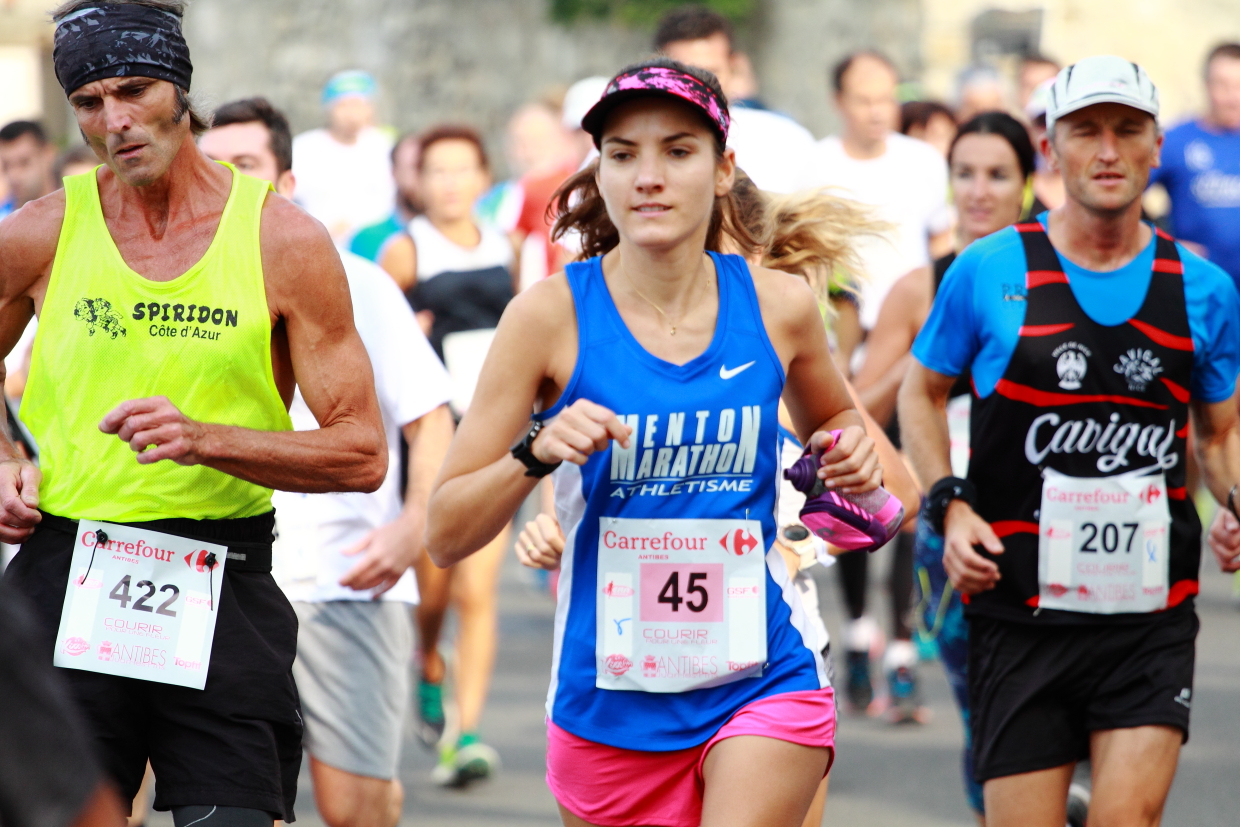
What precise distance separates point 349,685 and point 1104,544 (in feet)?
6.12

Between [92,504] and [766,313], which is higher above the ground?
[766,313]

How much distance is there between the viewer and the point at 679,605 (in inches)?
126

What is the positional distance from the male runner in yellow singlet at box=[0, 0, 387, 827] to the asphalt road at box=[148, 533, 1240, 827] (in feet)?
8.41

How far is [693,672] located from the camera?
3.17m

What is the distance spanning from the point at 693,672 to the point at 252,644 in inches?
32.8

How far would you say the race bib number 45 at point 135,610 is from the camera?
3.21 meters

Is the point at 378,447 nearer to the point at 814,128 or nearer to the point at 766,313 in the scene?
the point at 766,313

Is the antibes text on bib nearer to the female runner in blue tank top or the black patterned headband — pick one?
the female runner in blue tank top

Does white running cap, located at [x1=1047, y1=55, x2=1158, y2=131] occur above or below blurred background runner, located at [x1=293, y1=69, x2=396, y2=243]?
below

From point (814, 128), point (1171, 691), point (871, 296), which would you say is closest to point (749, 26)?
point (814, 128)

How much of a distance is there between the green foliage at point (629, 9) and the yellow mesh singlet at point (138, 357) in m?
18.2

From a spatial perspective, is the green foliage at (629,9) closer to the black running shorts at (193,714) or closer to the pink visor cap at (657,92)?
the pink visor cap at (657,92)

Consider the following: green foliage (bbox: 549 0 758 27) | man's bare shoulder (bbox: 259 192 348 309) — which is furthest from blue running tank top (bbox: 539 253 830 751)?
green foliage (bbox: 549 0 758 27)

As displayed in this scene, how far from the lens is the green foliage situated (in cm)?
2095
